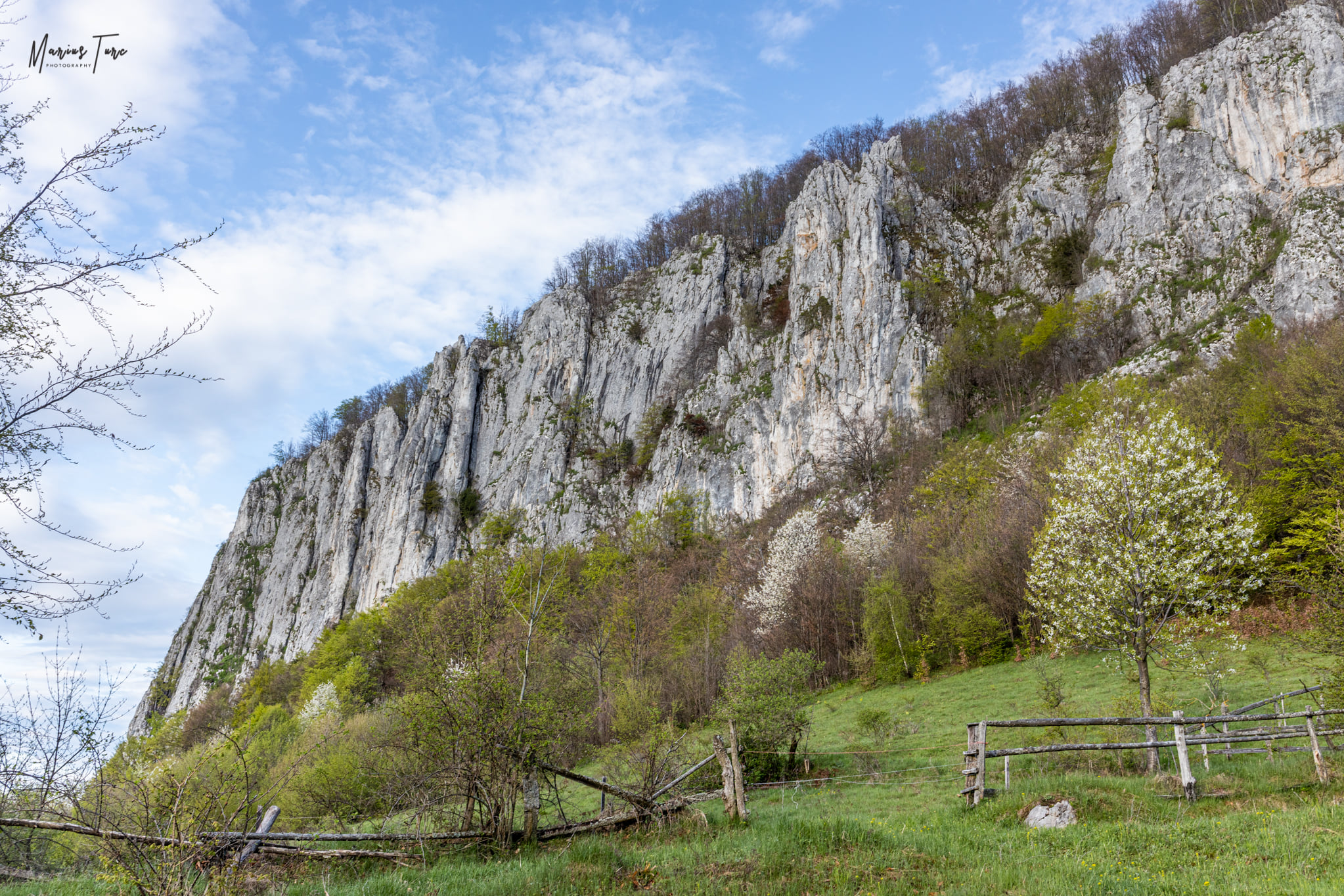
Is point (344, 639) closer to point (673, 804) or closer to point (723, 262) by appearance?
point (673, 804)

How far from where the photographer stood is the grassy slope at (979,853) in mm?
7055

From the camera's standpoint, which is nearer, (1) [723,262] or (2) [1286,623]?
(2) [1286,623]

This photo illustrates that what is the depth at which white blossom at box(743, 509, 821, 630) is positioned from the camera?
39.4 metres

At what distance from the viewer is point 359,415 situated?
118m

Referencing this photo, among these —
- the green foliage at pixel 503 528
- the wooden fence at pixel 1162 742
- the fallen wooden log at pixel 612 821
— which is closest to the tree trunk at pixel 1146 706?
the wooden fence at pixel 1162 742

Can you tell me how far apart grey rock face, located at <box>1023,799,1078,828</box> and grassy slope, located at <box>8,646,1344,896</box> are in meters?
0.23

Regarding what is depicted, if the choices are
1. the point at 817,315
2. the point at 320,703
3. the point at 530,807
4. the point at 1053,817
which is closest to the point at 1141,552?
the point at 1053,817

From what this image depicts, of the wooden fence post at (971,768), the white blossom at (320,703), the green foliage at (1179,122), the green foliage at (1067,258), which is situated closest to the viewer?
the wooden fence post at (971,768)

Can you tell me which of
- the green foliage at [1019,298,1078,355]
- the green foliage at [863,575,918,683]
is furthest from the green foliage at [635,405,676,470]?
the green foliage at [863,575,918,683]

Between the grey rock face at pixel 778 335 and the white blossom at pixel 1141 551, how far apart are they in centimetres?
3360

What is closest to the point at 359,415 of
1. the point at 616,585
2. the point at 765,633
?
the point at 616,585

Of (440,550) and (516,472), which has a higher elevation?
(516,472)

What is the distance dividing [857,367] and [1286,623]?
140 feet

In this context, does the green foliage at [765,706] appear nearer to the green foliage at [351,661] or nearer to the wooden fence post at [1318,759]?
the wooden fence post at [1318,759]
